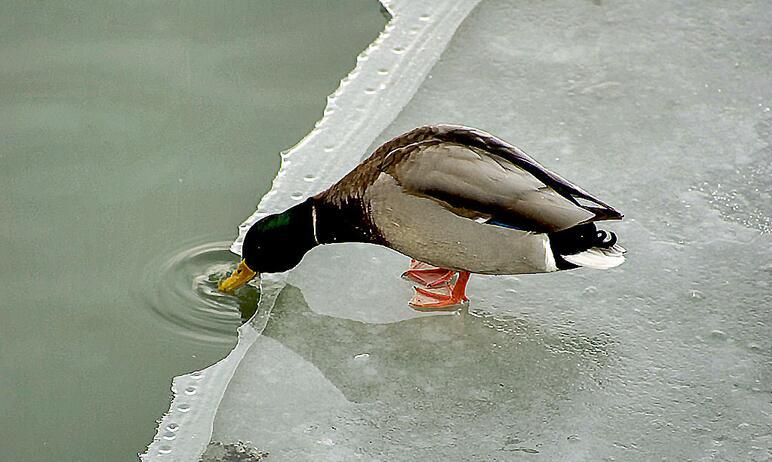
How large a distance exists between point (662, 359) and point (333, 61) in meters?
2.10

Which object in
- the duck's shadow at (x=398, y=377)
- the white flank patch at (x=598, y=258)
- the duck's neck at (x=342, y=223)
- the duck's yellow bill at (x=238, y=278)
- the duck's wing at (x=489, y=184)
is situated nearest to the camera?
the duck's shadow at (x=398, y=377)

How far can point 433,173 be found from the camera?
126 inches

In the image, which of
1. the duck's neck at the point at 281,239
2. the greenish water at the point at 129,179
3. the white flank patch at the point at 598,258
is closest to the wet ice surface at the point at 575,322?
the duck's neck at the point at 281,239

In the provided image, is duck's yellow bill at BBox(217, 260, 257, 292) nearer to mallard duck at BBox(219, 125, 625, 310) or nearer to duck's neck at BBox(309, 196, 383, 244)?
mallard duck at BBox(219, 125, 625, 310)

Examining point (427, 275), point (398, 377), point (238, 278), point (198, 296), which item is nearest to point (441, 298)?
point (427, 275)

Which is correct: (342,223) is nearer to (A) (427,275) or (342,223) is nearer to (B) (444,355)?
(A) (427,275)

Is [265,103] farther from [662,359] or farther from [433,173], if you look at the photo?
[662,359]

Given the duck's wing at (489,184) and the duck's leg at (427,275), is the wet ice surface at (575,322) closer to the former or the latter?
the duck's leg at (427,275)

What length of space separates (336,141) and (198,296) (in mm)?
867

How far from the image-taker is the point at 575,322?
3.39 meters

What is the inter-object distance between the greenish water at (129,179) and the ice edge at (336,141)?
8 cm

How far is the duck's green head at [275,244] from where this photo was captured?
137 inches

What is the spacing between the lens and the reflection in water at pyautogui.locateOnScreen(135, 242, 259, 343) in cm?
346

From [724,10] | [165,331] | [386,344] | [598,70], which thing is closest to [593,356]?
[386,344]
